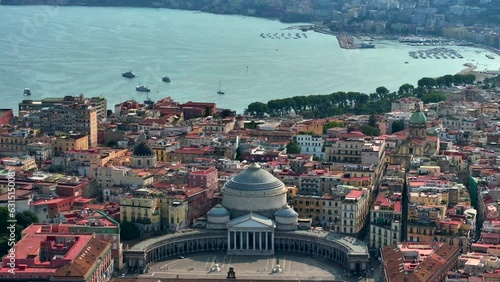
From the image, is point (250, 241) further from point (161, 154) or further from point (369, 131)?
point (369, 131)

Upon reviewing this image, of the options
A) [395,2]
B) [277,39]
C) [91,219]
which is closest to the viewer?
[91,219]

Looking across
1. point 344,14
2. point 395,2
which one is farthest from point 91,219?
point 395,2

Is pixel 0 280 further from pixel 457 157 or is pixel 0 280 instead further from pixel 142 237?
pixel 457 157

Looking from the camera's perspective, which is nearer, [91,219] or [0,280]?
[0,280]

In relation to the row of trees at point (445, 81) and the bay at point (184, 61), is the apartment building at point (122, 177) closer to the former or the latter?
the bay at point (184, 61)

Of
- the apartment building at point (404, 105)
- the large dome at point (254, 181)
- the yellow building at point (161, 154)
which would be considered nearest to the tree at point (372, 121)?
the apartment building at point (404, 105)

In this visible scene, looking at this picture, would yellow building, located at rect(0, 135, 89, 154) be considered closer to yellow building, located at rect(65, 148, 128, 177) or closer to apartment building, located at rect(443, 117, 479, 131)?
yellow building, located at rect(65, 148, 128, 177)
